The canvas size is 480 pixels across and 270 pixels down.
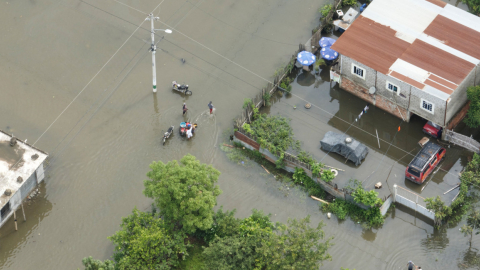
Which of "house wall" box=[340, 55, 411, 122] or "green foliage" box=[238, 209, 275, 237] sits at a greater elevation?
"house wall" box=[340, 55, 411, 122]

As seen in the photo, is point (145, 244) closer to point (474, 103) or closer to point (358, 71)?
point (358, 71)

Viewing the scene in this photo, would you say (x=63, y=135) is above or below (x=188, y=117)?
below

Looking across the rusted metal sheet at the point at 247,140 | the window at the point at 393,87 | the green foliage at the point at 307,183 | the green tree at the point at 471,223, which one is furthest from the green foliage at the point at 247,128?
the green tree at the point at 471,223

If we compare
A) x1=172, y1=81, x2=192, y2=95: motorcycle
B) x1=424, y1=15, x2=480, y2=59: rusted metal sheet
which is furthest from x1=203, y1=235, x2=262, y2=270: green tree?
x1=424, y1=15, x2=480, y2=59: rusted metal sheet

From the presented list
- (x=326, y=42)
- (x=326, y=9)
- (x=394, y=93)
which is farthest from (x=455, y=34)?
(x=326, y=9)

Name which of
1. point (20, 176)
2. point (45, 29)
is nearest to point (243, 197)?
point (20, 176)

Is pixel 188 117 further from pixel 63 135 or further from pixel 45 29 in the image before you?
pixel 45 29

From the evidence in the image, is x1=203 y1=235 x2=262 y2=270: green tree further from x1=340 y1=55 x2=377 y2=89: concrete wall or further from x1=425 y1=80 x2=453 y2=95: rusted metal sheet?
x1=425 y1=80 x2=453 y2=95: rusted metal sheet

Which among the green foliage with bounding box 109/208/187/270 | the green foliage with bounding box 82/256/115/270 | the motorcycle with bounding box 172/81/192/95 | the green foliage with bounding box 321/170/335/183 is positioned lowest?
the green foliage with bounding box 82/256/115/270

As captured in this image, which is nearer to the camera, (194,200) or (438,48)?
(194,200)
